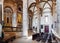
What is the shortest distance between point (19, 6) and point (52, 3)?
21.9 ft

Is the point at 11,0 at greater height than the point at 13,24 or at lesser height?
greater

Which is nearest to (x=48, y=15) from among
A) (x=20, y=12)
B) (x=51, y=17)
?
(x=51, y=17)

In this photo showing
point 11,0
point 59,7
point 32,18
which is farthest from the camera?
point 32,18

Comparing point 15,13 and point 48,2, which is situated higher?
point 48,2

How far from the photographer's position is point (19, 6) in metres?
31.7

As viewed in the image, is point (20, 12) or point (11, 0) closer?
point (11, 0)

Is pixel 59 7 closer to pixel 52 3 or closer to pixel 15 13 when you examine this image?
pixel 15 13

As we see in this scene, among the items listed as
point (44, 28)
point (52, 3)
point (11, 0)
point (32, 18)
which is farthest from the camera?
point (32, 18)

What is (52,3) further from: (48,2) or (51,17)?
(51,17)

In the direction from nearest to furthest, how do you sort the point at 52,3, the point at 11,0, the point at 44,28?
1. the point at 11,0
2. the point at 52,3
3. the point at 44,28

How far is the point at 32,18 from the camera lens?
42031 millimetres

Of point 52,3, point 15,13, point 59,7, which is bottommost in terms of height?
point 59,7

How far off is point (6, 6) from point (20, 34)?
27.1ft

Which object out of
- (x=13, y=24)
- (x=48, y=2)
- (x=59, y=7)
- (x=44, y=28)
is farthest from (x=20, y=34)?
(x=59, y=7)
